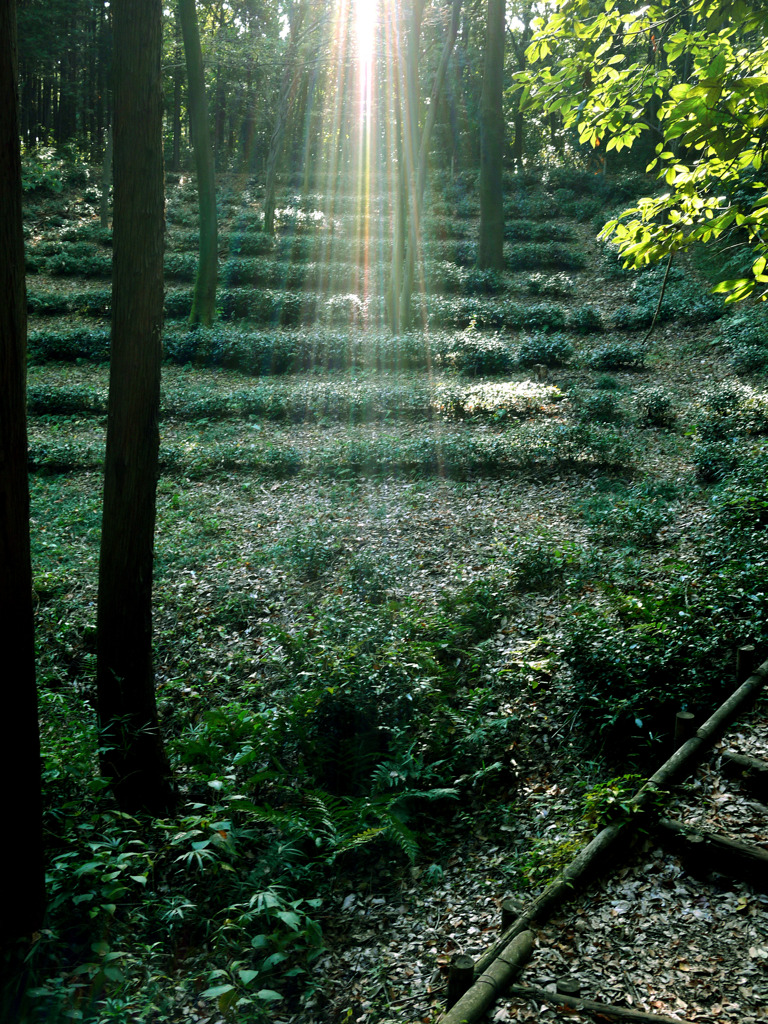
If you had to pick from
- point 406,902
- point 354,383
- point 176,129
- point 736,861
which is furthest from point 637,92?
point 176,129

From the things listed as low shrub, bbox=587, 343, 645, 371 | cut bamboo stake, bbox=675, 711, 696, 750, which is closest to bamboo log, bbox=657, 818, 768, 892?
cut bamboo stake, bbox=675, 711, 696, 750

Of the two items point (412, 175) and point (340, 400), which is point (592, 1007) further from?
point (412, 175)

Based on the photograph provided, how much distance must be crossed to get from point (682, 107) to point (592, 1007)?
14.1 feet

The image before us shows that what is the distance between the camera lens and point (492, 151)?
2461 centimetres

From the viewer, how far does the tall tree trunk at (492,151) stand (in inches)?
953

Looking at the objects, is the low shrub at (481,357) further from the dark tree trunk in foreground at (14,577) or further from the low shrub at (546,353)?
the dark tree trunk in foreground at (14,577)

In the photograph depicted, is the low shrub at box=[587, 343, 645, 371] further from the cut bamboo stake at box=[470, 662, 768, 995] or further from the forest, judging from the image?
the cut bamboo stake at box=[470, 662, 768, 995]

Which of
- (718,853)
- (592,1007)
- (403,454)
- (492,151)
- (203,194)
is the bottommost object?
(592,1007)

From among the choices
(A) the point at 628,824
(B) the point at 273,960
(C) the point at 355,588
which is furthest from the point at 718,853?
(C) the point at 355,588

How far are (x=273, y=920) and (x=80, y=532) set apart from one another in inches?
302

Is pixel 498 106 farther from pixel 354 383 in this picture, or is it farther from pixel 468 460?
pixel 468 460

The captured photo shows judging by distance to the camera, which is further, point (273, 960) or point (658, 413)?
point (658, 413)

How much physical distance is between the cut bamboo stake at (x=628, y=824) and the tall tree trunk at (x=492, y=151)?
22261 mm

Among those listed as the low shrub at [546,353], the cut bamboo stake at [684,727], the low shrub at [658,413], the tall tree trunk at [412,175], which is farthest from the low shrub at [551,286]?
the cut bamboo stake at [684,727]
